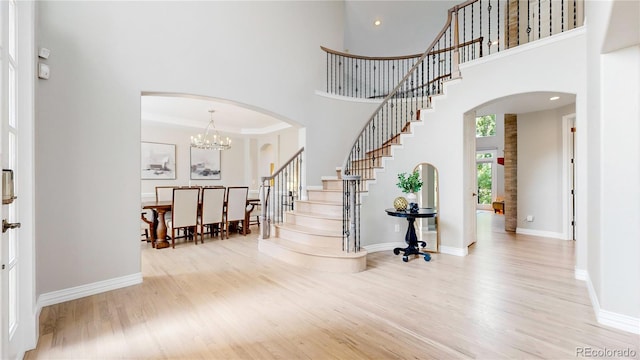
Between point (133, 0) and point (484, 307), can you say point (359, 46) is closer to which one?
point (133, 0)

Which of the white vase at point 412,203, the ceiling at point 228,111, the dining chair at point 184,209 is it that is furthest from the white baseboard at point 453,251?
the dining chair at point 184,209

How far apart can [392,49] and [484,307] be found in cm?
803

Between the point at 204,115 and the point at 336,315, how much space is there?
5.97 meters

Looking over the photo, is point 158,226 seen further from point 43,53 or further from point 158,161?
point 43,53

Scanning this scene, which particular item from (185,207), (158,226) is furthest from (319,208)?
(158,226)

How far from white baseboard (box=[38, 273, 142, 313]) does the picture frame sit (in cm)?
509

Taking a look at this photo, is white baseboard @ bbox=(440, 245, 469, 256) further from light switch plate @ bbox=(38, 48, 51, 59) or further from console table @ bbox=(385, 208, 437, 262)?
light switch plate @ bbox=(38, 48, 51, 59)

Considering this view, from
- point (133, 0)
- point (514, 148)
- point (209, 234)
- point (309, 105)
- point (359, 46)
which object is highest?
point (359, 46)

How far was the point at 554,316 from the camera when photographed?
2.32 m

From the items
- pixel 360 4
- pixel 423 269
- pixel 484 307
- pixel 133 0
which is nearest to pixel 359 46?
pixel 360 4

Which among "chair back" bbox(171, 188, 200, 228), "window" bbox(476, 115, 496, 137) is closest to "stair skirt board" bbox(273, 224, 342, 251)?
"chair back" bbox(171, 188, 200, 228)

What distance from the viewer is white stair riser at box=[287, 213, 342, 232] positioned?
4203 mm

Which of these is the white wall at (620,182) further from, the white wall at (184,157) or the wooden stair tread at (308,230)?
the white wall at (184,157)

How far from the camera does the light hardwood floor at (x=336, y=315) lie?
1898mm
